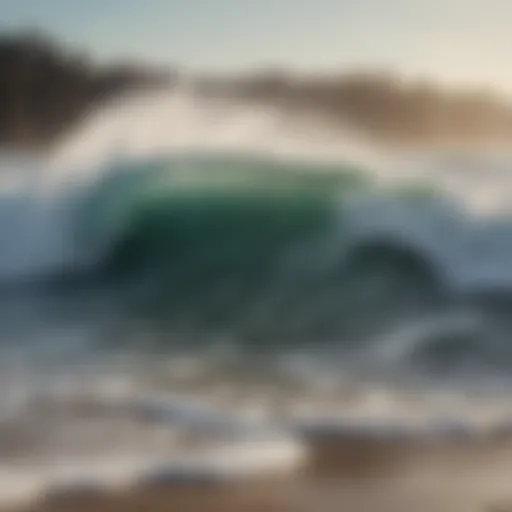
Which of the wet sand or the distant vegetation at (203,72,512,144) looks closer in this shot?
the wet sand

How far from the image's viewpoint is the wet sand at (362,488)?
3.36ft

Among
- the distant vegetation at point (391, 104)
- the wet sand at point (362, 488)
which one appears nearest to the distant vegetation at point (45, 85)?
the distant vegetation at point (391, 104)

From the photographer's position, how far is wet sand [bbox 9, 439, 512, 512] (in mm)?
1025

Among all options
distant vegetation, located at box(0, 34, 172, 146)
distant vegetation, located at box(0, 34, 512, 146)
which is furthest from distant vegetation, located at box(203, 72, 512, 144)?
distant vegetation, located at box(0, 34, 172, 146)

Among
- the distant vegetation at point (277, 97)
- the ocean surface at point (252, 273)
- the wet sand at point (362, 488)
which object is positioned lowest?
the wet sand at point (362, 488)

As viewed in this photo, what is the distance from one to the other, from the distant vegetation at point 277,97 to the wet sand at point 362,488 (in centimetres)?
43

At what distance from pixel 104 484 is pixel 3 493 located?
0.11 meters

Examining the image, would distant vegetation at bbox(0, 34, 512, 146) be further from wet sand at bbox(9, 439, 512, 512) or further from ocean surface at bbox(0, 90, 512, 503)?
wet sand at bbox(9, 439, 512, 512)

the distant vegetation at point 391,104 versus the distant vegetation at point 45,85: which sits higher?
the distant vegetation at point 45,85

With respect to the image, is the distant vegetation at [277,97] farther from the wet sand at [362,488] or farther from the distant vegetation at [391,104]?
the wet sand at [362,488]

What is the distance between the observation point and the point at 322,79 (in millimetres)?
1237

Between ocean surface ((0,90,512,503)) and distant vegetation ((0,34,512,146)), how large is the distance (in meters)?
0.02

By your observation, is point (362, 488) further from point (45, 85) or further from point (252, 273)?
point (45, 85)

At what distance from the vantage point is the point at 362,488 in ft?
3.45
